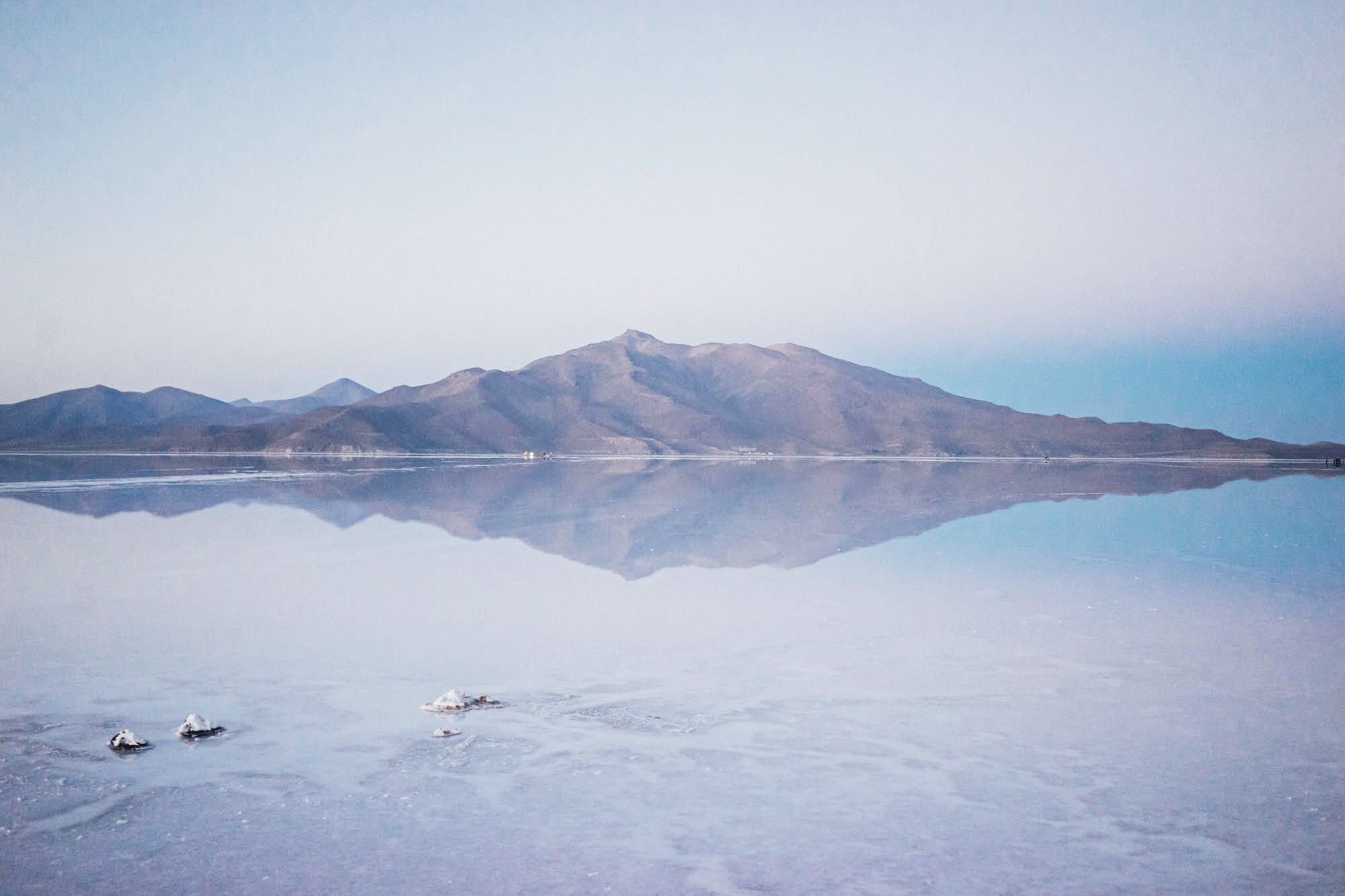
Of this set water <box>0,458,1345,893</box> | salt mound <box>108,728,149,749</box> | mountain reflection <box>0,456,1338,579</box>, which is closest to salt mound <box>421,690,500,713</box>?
water <box>0,458,1345,893</box>

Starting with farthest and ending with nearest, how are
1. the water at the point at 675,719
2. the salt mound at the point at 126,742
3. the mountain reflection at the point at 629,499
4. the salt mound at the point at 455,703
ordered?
the mountain reflection at the point at 629,499, the salt mound at the point at 455,703, the salt mound at the point at 126,742, the water at the point at 675,719

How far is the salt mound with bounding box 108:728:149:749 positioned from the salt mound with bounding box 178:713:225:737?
272mm

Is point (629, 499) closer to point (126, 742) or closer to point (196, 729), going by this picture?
point (196, 729)

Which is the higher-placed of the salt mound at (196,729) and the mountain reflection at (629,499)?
the mountain reflection at (629,499)

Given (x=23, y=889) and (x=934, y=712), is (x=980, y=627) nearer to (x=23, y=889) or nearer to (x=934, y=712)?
(x=934, y=712)

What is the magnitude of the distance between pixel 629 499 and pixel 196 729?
24.5 meters

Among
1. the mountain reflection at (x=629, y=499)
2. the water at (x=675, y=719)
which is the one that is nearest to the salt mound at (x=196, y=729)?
the water at (x=675, y=719)

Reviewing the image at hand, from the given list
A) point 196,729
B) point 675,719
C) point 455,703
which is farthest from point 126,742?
point 675,719

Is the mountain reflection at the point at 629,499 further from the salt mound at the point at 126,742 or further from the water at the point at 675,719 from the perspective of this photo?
the salt mound at the point at 126,742

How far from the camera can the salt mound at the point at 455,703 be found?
24.8 feet

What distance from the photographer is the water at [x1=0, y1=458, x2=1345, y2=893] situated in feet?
16.1

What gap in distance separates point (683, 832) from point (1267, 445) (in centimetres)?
19695

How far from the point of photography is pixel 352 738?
6.89 meters

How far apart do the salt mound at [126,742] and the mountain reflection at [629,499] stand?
8.53m
